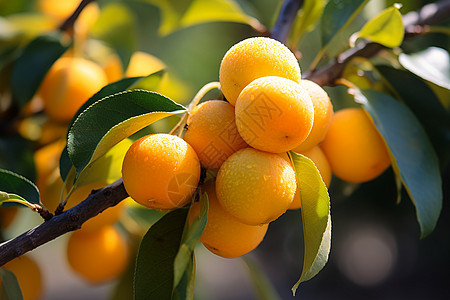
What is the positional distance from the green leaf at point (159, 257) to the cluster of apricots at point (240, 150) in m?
0.04

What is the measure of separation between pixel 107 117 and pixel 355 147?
0.93 ft

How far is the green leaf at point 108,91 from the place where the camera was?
529 mm

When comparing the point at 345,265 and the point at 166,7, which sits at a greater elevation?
the point at 166,7

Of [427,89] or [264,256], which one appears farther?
[264,256]

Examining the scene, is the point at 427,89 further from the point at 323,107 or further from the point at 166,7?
the point at 166,7

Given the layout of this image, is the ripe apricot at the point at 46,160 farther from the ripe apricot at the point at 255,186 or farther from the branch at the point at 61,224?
the ripe apricot at the point at 255,186

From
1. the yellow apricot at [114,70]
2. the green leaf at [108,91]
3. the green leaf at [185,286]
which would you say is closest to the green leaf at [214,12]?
the yellow apricot at [114,70]

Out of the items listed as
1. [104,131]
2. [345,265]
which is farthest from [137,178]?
[345,265]

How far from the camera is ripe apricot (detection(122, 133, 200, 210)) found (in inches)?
16.7

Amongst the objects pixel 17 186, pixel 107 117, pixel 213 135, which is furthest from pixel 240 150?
pixel 17 186

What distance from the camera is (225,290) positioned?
322cm

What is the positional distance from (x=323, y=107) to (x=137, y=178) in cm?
20

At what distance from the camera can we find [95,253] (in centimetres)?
72

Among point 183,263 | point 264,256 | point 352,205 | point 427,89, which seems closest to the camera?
point 183,263
